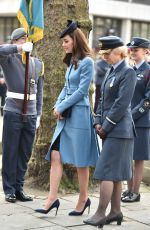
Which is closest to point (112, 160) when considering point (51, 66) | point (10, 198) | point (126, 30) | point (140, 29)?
point (10, 198)

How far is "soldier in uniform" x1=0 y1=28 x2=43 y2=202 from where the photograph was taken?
6.96 meters

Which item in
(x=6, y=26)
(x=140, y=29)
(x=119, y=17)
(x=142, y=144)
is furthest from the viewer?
(x=140, y=29)

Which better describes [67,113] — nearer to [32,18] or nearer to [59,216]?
[59,216]

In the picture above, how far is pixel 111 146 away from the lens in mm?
5969

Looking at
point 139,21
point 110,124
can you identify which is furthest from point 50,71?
point 139,21

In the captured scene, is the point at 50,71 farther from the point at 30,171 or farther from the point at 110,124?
the point at 110,124

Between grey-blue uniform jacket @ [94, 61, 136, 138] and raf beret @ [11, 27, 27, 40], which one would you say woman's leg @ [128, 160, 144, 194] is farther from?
raf beret @ [11, 27, 27, 40]

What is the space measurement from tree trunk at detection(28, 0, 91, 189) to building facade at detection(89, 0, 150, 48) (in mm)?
32274

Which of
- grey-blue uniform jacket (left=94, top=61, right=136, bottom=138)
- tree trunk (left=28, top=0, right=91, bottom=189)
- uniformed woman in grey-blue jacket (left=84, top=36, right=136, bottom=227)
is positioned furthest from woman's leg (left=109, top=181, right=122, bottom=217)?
tree trunk (left=28, top=0, right=91, bottom=189)

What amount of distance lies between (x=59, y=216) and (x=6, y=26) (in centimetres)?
3800

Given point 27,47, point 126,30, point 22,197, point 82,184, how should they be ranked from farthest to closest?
point 126,30 → point 22,197 → point 27,47 → point 82,184

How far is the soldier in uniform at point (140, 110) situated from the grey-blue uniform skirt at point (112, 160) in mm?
1153

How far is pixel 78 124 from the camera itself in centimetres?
→ 637

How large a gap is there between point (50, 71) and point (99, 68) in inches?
281
